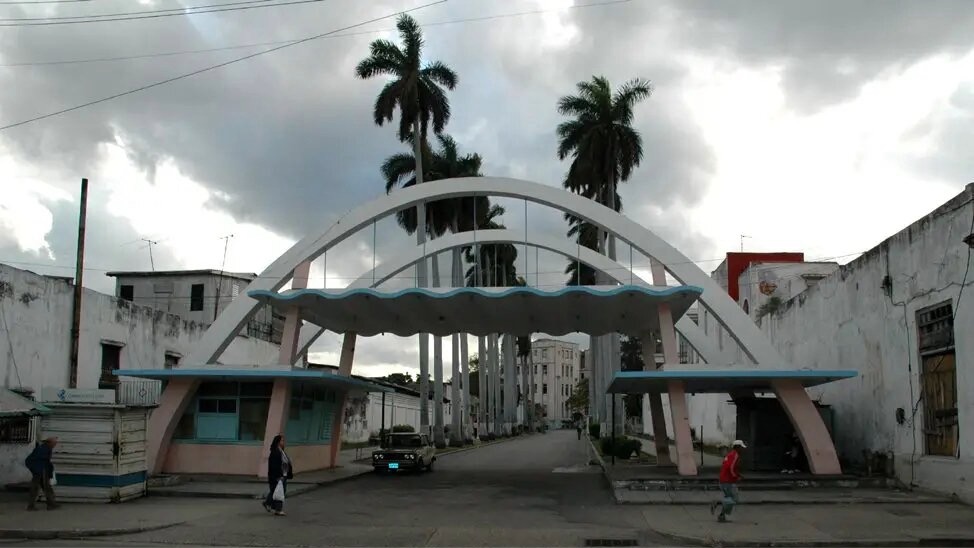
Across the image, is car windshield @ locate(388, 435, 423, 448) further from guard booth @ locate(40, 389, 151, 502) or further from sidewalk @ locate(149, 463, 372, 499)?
guard booth @ locate(40, 389, 151, 502)

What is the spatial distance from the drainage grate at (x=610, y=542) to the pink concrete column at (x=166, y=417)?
49.2 feet

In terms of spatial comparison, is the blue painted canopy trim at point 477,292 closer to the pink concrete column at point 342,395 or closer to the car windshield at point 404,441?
the pink concrete column at point 342,395

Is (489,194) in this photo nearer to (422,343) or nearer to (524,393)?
(422,343)

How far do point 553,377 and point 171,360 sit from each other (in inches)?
4929

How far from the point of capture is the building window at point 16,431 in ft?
73.8

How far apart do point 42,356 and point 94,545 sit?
11901mm

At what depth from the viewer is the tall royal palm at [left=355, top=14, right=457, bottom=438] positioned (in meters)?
44.7

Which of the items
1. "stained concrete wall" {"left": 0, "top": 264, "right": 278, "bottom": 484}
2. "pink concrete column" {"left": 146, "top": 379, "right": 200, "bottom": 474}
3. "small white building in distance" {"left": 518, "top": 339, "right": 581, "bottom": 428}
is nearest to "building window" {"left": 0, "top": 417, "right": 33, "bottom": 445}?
"stained concrete wall" {"left": 0, "top": 264, "right": 278, "bottom": 484}

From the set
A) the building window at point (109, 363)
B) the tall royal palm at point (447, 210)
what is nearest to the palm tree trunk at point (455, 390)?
the tall royal palm at point (447, 210)

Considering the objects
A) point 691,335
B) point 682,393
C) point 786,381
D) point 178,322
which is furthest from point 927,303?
point 178,322

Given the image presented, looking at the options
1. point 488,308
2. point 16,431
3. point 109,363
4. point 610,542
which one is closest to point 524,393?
point 109,363

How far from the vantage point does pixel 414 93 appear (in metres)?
44.7

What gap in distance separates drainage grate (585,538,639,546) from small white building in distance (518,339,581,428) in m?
138

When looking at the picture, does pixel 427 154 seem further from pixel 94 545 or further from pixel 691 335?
pixel 94 545
